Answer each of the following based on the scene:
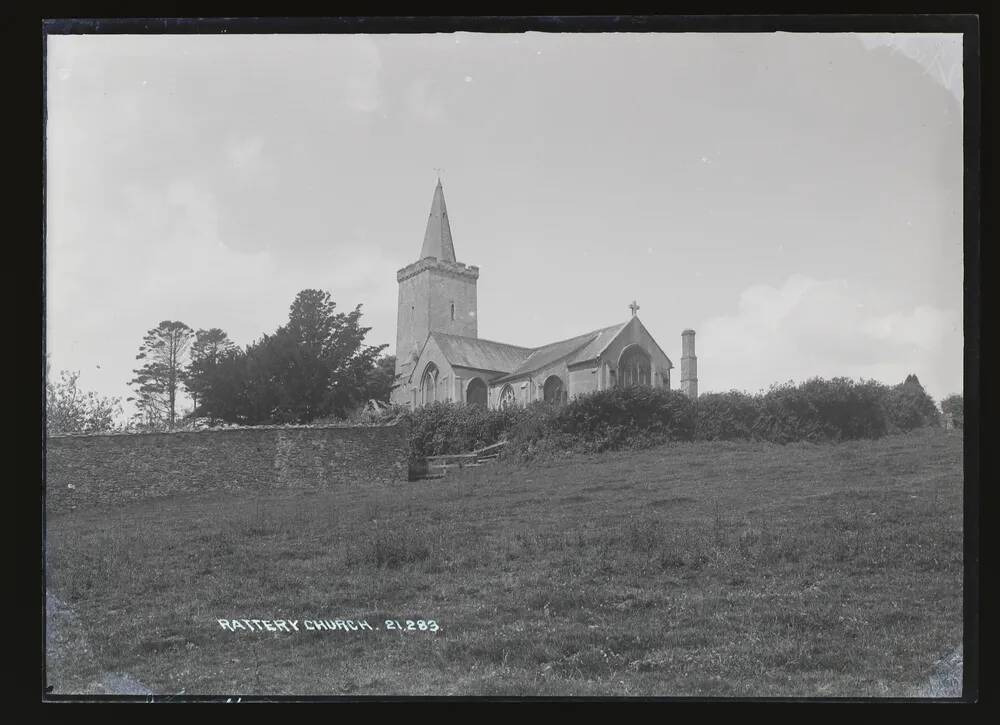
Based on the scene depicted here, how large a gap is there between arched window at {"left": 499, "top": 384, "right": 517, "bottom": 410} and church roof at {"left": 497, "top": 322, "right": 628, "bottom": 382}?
130cm

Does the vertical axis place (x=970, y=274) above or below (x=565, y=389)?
above

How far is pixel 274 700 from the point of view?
575cm

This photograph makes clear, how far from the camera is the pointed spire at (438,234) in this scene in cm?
706

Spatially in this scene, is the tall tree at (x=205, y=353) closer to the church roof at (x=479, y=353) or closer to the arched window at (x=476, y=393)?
the church roof at (x=479, y=353)

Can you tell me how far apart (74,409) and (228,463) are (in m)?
1.99

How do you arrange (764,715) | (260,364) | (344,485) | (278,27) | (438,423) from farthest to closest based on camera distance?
(438,423)
(344,485)
(260,364)
(278,27)
(764,715)

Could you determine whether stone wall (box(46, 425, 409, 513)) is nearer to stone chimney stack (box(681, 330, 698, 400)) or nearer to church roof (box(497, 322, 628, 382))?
church roof (box(497, 322, 628, 382))

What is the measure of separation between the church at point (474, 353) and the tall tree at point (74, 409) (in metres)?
3.18

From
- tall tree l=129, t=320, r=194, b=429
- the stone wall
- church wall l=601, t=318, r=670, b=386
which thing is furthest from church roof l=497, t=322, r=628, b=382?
tall tree l=129, t=320, r=194, b=429

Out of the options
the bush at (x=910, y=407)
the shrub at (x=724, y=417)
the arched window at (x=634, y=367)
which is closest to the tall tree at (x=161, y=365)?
the arched window at (x=634, y=367)

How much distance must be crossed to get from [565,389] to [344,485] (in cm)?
382

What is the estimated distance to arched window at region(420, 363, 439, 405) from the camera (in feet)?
36.0

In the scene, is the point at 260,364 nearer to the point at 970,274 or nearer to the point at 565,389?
the point at 565,389
